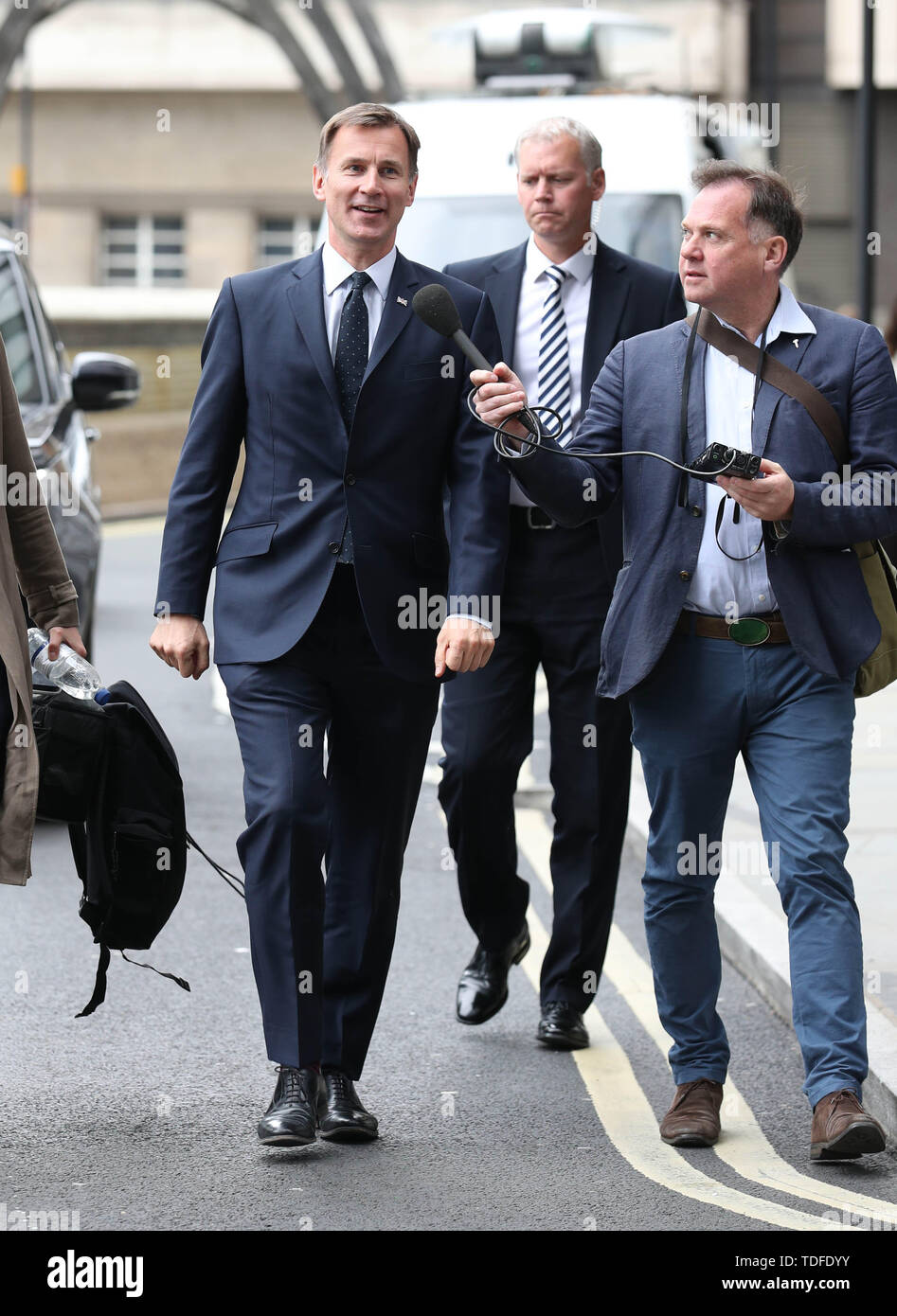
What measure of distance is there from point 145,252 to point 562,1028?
42.9 meters

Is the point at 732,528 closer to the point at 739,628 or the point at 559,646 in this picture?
the point at 739,628

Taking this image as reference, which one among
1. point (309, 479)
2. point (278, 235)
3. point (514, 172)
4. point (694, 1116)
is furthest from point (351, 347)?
point (278, 235)

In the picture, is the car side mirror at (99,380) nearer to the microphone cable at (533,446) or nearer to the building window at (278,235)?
the microphone cable at (533,446)

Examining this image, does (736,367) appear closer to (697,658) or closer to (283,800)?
(697,658)

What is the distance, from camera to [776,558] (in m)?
4.51

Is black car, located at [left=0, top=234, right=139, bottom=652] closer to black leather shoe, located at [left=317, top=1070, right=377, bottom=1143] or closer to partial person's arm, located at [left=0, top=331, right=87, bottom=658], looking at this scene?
partial person's arm, located at [left=0, top=331, right=87, bottom=658]

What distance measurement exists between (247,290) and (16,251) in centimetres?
492

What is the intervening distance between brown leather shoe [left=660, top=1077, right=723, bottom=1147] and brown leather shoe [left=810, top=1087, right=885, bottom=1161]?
0.26m

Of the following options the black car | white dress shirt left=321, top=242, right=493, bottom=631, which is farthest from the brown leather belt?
the black car

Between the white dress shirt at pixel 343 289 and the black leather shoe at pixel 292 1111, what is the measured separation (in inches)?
60.2

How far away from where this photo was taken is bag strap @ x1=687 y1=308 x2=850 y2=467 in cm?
455

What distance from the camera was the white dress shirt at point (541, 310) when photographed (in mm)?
5508
